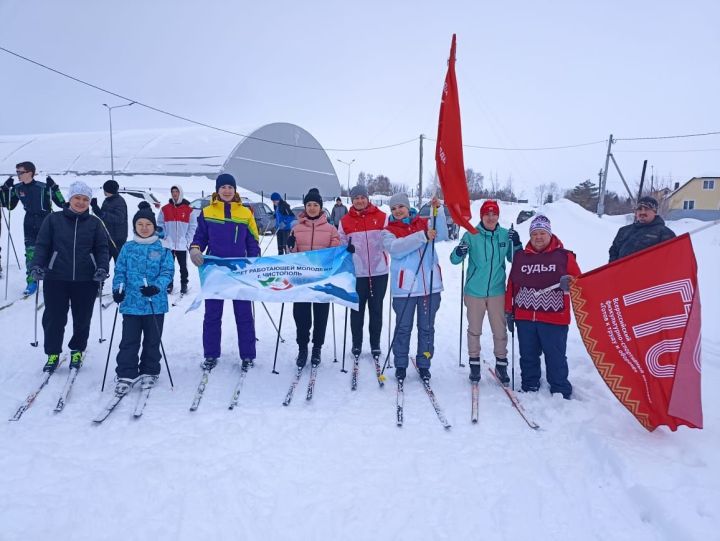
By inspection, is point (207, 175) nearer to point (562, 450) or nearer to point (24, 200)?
point (24, 200)

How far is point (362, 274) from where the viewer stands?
5.20 metres

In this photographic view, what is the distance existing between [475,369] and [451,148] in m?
2.38

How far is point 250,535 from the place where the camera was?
2.62 m

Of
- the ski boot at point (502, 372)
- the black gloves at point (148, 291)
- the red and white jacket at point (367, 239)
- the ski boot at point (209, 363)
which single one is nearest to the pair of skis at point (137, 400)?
the ski boot at point (209, 363)

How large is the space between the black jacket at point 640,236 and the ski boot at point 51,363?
21.4 feet

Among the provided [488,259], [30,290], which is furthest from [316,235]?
[30,290]

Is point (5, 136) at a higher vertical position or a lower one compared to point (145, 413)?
higher

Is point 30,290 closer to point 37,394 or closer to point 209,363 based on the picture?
point 37,394

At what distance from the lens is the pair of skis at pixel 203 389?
4208mm

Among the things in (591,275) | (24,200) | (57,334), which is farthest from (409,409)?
(24,200)

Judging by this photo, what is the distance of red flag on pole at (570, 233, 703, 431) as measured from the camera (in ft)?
11.5

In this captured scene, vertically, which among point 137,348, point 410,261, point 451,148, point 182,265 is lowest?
point 137,348

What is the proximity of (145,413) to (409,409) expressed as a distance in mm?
2475

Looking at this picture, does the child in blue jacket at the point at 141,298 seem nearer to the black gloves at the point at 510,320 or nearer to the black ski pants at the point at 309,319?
the black ski pants at the point at 309,319
